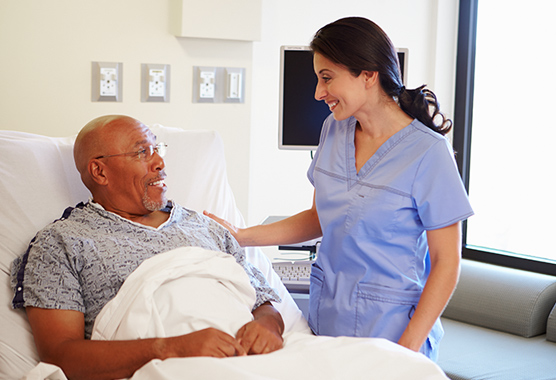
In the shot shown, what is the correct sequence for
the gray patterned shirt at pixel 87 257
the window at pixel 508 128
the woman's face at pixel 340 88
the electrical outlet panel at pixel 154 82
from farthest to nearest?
the window at pixel 508 128, the electrical outlet panel at pixel 154 82, the woman's face at pixel 340 88, the gray patterned shirt at pixel 87 257

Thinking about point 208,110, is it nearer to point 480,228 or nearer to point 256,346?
point 256,346

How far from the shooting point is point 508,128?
330 cm

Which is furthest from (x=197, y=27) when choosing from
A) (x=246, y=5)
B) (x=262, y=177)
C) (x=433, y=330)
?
(x=433, y=330)

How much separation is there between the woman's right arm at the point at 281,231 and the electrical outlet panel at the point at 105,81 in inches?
29.4

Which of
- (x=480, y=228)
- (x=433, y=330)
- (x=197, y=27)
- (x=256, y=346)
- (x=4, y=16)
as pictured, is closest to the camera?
(x=256, y=346)

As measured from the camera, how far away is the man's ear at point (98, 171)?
167 cm

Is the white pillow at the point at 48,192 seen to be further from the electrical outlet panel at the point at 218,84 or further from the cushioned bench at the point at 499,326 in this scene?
the cushioned bench at the point at 499,326

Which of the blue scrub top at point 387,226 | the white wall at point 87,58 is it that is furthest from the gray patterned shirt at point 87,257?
the white wall at point 87,58

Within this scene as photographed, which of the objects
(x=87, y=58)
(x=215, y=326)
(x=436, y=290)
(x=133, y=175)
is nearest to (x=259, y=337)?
(x=215, y=326)

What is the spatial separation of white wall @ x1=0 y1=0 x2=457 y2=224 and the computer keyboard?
0.50 meters

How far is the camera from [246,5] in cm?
255

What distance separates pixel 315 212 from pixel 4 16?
1252 mm

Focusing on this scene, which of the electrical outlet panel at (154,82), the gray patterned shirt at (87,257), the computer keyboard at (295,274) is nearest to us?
the gray patterned shirt at (87,257)

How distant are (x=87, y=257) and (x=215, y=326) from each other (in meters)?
0.34
